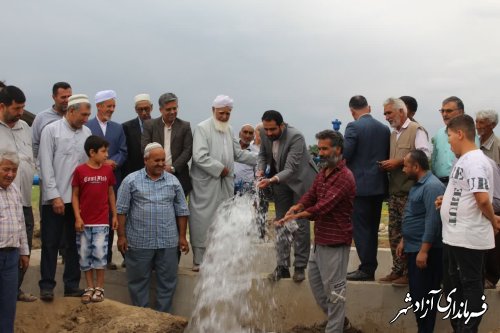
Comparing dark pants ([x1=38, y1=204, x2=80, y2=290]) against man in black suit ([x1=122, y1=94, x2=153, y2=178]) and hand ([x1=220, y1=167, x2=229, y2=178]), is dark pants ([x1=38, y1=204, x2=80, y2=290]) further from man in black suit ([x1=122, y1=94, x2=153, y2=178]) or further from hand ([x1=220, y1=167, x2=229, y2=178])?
hand ([x1=220, y1=167, x2=229, y2=178])

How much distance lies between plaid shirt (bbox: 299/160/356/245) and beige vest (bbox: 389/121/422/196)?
1157 millimetres

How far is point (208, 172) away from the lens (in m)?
9.45

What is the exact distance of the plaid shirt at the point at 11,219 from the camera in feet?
23.5

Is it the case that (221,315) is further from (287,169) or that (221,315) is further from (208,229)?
(287,169)

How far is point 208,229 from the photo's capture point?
31.1 ft

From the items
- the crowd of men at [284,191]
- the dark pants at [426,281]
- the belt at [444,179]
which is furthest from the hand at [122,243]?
the belt at [444,179]

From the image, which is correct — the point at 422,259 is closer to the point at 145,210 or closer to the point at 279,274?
the point at 279,274

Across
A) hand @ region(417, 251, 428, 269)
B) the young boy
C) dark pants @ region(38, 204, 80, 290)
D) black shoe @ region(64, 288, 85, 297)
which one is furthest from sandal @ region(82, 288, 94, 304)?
hand @ region(417, 251, 428, 269)

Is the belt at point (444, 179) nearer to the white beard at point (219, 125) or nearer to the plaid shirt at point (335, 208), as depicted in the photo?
the plaid shirt at point (335, 208)

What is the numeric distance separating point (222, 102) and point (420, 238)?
119 inches

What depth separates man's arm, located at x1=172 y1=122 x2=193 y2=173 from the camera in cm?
946

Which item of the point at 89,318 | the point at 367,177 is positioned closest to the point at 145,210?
the point at 89,318

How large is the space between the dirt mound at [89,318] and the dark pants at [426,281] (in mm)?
2452

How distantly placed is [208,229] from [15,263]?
2741 mm
